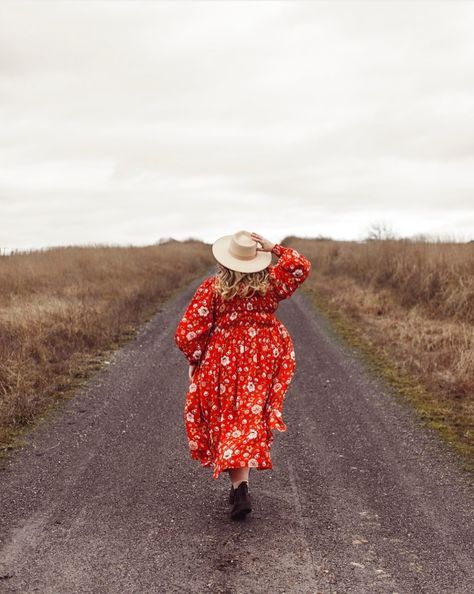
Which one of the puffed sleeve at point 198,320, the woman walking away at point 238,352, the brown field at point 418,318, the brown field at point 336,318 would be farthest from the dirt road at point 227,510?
the puffed sleeve at point 198,320

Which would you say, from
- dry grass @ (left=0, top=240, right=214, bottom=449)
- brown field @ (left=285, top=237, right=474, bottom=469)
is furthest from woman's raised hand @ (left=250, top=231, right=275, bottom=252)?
dry grass @ (left=0, top=240, right=214, bottom=449)

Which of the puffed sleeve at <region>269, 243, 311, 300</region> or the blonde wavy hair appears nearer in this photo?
the blonde wavy hair

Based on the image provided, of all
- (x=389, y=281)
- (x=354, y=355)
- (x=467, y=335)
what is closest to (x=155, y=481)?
(x=354, y=355)

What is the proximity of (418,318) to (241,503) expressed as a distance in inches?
343

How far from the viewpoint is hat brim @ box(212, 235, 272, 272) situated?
426 centimetres

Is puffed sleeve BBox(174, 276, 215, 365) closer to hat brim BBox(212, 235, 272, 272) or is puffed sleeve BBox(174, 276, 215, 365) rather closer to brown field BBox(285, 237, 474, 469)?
hat brim BBox(212, 235, 272, 272)

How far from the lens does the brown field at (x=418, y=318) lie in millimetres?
7457

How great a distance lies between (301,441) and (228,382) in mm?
1904

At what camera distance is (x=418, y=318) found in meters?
12.2

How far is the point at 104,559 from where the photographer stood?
3703 millimetres

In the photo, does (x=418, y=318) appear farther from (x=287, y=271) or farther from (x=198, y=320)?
(x=198, y=320)

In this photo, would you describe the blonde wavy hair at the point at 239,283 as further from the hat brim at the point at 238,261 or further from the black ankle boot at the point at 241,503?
the black ankle boot at the point at 241,503

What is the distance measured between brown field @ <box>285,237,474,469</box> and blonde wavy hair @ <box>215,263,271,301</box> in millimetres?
2514

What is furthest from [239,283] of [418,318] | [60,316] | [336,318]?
[336,318]
